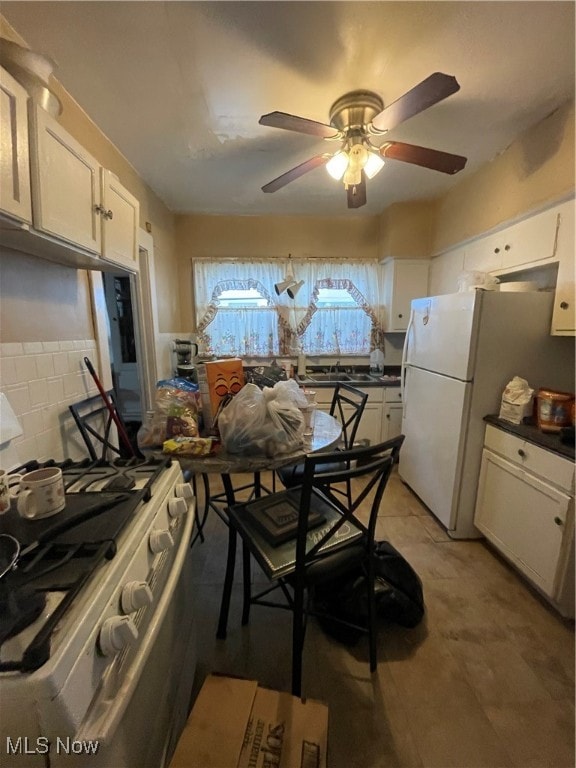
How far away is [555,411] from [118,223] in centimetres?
238

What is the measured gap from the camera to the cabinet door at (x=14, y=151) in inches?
34.3

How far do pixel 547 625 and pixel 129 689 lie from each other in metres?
1.88

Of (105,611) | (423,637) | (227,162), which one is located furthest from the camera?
(227,162)

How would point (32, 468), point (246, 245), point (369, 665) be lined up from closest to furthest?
point (32, 468)
point (369, 665)
point (246, 245)

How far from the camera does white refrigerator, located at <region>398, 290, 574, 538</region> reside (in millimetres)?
1896

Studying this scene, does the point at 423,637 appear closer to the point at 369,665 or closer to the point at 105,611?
the point at 369,665

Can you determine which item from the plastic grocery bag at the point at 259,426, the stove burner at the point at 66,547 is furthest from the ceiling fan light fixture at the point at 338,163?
the stove burner at the point at 66,547

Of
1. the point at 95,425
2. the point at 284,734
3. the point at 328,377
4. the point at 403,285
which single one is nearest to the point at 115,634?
the point at 284,734

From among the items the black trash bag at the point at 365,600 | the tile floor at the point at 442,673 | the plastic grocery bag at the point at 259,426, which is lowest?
the tile floor at the point at 442,673

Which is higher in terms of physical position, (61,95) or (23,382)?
(61,95)

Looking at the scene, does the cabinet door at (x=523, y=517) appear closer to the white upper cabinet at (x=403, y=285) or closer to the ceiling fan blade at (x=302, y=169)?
the white upper cabinet at (x=403, y=285)

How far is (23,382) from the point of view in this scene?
1.30 metres

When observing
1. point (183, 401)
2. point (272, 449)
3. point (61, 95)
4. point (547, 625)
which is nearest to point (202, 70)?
point (61, 95)

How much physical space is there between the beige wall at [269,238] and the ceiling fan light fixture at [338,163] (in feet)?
5.57
